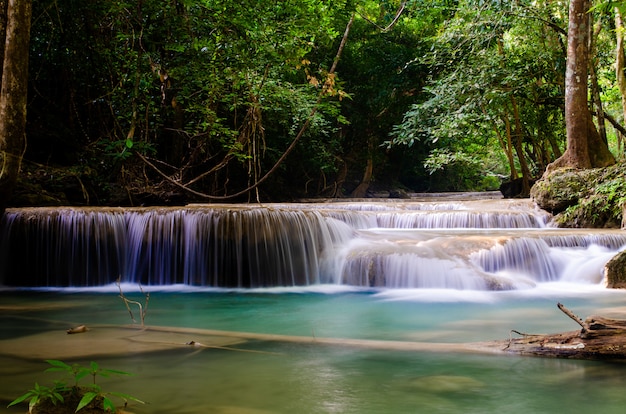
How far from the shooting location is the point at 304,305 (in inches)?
271

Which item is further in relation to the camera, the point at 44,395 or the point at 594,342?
the point at 594,342

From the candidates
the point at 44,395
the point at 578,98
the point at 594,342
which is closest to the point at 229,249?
the point at 594,342

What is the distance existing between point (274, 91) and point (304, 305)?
23.2 feet

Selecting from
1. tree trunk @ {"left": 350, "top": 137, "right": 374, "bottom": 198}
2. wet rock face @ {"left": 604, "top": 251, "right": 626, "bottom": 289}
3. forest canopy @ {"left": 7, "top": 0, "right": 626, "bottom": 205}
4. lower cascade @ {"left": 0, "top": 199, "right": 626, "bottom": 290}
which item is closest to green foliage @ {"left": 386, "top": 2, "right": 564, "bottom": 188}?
forest canopy @ {"left": 7, "top": 0, "right": 626, "bottom": 205}

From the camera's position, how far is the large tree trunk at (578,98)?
1201cm

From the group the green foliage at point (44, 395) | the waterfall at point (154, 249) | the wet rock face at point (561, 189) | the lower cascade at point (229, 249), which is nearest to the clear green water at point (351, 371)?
the green foliage at point (44, 395)

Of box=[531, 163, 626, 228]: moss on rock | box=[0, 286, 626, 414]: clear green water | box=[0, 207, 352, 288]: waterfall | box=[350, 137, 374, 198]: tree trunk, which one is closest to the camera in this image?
box=[0, 286, 626, 414]: clear green water

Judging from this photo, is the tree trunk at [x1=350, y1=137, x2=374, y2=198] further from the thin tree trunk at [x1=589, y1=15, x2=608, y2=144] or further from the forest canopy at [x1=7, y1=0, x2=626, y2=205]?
the thin tree trunk at [x1=589, y1=15, x2=608, y2=144]

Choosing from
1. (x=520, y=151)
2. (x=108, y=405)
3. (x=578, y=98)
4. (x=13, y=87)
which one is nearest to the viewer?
(x=108, y=405)

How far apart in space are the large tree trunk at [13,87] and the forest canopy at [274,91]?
162 cm

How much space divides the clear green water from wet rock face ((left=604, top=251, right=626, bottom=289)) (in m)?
1.65

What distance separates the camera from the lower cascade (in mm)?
8375

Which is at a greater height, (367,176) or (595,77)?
(595,77)

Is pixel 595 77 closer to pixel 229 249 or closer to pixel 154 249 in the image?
pixel 229 249
